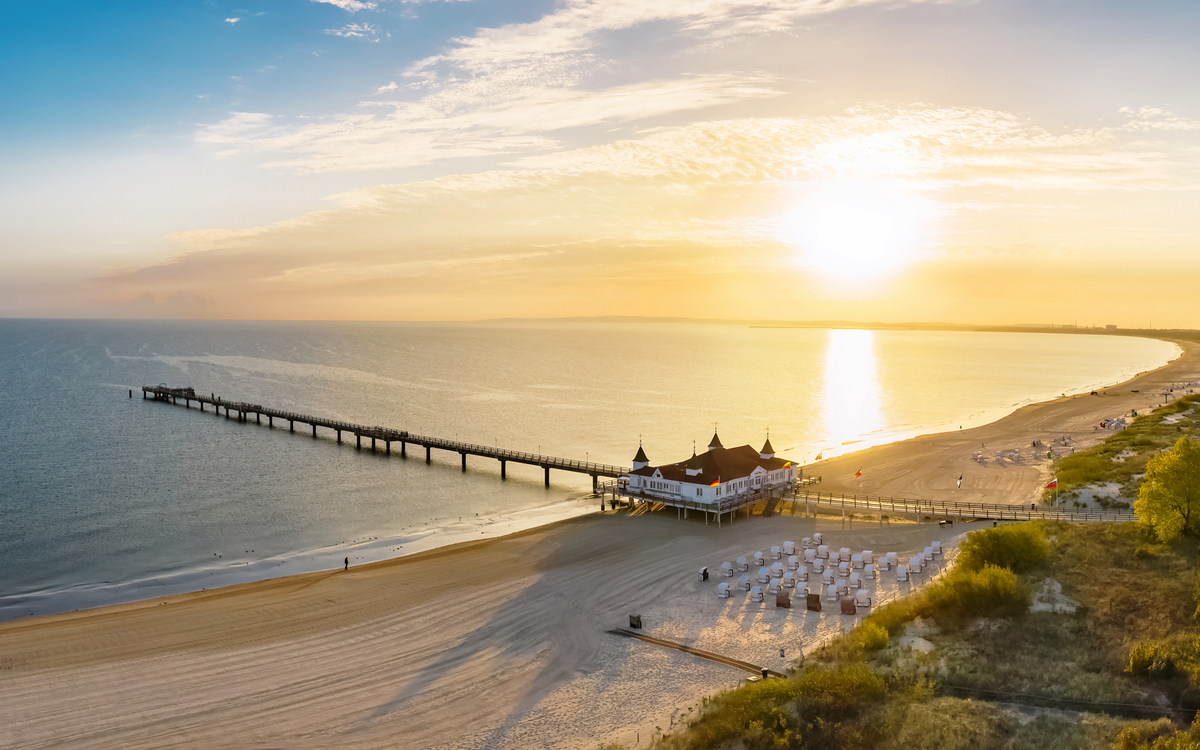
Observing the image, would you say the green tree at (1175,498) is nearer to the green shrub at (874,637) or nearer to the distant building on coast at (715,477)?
the green shrub at (874,637)

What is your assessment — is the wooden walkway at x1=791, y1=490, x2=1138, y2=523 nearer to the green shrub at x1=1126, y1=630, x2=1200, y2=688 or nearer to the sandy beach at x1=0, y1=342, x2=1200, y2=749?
the sandy beach at x1=0, y1=342, x2=1200, y2=749

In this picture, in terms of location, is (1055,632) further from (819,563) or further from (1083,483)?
(1083,483)

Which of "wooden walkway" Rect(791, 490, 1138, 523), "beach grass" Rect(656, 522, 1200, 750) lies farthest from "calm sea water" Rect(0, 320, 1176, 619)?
"beach grass" Rect(656, 522, 1200, 750)

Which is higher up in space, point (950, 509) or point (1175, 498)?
point (1175, 498)

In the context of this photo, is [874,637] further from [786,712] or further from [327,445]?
[327,445]

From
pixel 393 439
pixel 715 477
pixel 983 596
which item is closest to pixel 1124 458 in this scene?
pixel 715 477

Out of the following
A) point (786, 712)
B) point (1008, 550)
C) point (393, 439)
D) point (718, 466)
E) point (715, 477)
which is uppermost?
point (1008, 550)

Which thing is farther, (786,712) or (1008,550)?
(1008,550)

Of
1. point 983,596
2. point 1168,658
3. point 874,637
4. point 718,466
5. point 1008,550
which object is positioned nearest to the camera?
point 1168,658
